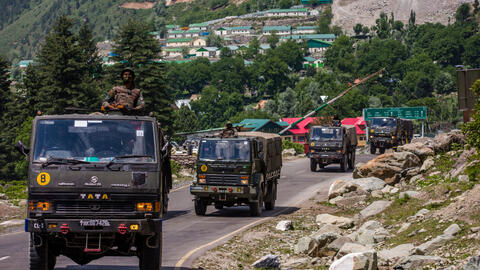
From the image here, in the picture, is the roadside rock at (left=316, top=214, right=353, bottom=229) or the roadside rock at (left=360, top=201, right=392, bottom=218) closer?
the roadside rock at (left=316, top=214, right=353, bottom=229)

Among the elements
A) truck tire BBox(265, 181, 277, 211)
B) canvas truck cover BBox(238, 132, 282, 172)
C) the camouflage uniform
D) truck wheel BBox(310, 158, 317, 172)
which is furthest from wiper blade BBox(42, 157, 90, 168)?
truck wheel BBox(310, 158, 317, 172)

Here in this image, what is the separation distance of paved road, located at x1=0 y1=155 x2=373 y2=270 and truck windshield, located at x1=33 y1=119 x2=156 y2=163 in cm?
312

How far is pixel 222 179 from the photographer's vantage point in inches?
957

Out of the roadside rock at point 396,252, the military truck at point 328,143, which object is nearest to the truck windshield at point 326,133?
the military truck at point 328,143

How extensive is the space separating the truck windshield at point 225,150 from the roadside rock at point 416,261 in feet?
35.7

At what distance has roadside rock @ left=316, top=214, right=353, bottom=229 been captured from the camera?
21981 millimetres

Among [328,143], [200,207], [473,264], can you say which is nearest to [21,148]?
[473,264]

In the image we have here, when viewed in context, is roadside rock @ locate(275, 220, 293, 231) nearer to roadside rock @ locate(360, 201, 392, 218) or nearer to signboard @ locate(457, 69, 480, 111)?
roadside rock @ locate(360, 201, 392, 218)

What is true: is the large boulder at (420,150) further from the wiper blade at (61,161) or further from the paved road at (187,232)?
the wiper blade at (61,161)

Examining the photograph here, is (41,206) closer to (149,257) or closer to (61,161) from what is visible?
(61,161)

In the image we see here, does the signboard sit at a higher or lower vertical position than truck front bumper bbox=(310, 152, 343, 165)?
higher

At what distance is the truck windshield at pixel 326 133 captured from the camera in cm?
4469

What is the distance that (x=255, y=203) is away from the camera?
2481 cm

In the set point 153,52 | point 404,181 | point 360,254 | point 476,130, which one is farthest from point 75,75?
point 360,254
